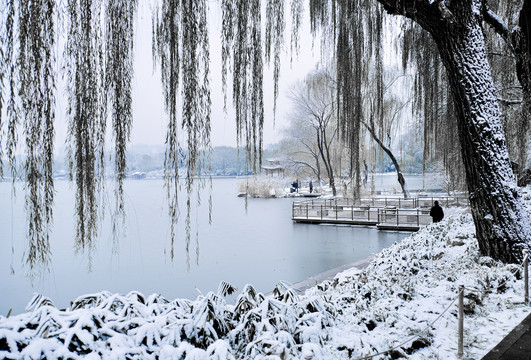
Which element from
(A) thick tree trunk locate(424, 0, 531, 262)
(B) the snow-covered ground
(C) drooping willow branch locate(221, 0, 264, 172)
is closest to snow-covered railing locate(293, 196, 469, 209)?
(A) thick tree trunk locate(424, 0, 531, 262)

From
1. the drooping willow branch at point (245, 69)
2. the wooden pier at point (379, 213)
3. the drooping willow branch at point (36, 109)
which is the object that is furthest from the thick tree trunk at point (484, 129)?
the wooden pier at point (379, 213)

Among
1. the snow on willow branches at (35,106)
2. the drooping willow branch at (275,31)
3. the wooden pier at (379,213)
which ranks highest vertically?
the drooping willow branch at (275,31)

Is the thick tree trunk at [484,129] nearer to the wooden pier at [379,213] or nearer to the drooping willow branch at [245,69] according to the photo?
the drooping willow branch at [245,69]

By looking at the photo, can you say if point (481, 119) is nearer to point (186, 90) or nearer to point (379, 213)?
point (186, 90)

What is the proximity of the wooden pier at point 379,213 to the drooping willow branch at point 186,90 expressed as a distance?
14709 millimetres

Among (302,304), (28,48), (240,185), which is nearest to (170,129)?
(28,48)

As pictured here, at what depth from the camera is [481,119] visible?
4355 millimetres

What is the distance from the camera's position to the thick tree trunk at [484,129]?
14.3 ft

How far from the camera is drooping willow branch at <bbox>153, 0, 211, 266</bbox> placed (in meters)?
2.30

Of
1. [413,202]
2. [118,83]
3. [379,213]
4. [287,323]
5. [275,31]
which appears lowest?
[379,213]

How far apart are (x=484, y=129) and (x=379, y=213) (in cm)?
1593

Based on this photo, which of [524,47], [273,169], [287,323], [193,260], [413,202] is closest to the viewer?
[287,323]

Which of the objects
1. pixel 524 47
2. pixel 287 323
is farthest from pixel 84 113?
pixel 524 47

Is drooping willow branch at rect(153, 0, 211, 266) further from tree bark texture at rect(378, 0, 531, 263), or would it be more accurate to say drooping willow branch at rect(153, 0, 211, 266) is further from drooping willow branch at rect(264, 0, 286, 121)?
tree bark texture at rect(378, 0, 531, 263)
